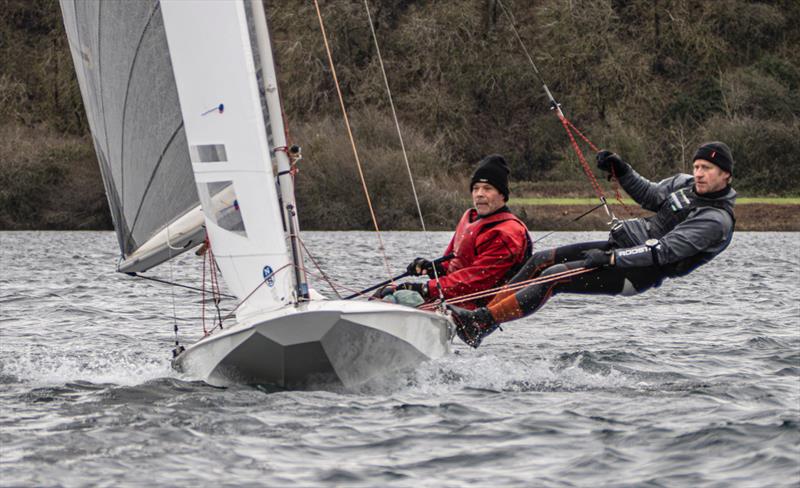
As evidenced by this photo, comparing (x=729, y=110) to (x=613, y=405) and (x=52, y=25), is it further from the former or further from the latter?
(x=613, y=405)

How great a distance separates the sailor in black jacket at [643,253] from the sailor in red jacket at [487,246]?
0.52 feet

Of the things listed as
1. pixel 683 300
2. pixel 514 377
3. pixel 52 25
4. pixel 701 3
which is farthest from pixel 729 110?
pixel 514 377

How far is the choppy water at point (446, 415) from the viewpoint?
6113mm

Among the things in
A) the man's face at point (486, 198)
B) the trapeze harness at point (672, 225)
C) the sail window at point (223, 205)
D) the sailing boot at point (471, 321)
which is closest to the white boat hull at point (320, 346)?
the sailing boot at point (471, 321)

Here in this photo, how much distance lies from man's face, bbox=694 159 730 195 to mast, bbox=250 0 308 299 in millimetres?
3013

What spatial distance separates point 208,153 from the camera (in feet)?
26.0

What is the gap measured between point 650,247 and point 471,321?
1.35 meters

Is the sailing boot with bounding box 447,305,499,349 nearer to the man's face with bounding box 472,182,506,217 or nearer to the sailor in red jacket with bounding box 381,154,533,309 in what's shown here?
the sailor in red jacket with bounding box 381,154,533,309

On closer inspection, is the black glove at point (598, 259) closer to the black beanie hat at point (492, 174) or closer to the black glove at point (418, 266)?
the black beanie hat at point (492, 174)

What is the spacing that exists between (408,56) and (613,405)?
42.2 metres

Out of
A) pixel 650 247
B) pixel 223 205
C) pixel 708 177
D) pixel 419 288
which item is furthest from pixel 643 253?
pixel 223 205

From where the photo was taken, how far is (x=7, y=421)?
7.23 meters

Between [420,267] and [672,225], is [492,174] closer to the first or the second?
[420,267]

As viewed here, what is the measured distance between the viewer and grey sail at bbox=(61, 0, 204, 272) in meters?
8.81
